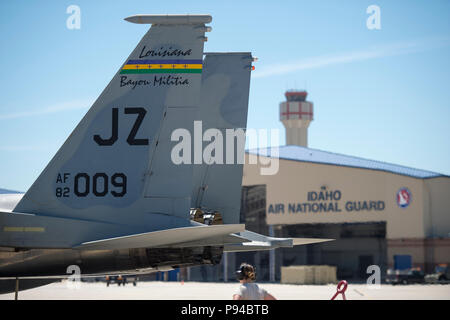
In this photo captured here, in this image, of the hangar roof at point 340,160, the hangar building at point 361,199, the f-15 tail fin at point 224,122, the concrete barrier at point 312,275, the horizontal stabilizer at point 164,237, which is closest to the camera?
the horizontal stabilizer at point 164,237

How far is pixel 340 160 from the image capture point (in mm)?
59719

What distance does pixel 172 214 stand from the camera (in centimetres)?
1118

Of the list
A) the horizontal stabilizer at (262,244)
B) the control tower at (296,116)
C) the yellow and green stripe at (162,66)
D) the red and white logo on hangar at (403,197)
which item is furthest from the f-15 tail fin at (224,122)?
the control tower at (296,116)

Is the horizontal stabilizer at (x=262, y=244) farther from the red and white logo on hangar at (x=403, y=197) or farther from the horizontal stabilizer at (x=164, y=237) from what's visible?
the red and white logo on hangar at (x=403, y=197)

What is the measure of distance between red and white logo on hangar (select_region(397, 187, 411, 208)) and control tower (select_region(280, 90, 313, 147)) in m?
72.0

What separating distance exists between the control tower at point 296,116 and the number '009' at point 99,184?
385 ft

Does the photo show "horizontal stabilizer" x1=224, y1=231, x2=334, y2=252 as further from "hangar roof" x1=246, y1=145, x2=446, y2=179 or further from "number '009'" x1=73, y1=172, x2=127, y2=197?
"hangar roof" x1=246, y1=145, x2=446, y2=179

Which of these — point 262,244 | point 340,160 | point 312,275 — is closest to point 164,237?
point 262,244

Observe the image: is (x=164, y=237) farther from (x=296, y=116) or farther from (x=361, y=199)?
→ (x=296, y=116)

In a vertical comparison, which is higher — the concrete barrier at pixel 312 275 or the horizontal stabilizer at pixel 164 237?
the horizontal stabilizer at pixel 164 237

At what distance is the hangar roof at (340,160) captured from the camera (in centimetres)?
5694

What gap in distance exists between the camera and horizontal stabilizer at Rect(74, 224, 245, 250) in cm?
943

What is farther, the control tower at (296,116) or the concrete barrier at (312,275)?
the control tower at (296,116)

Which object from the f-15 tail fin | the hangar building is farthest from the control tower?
the f-15 tail fin
